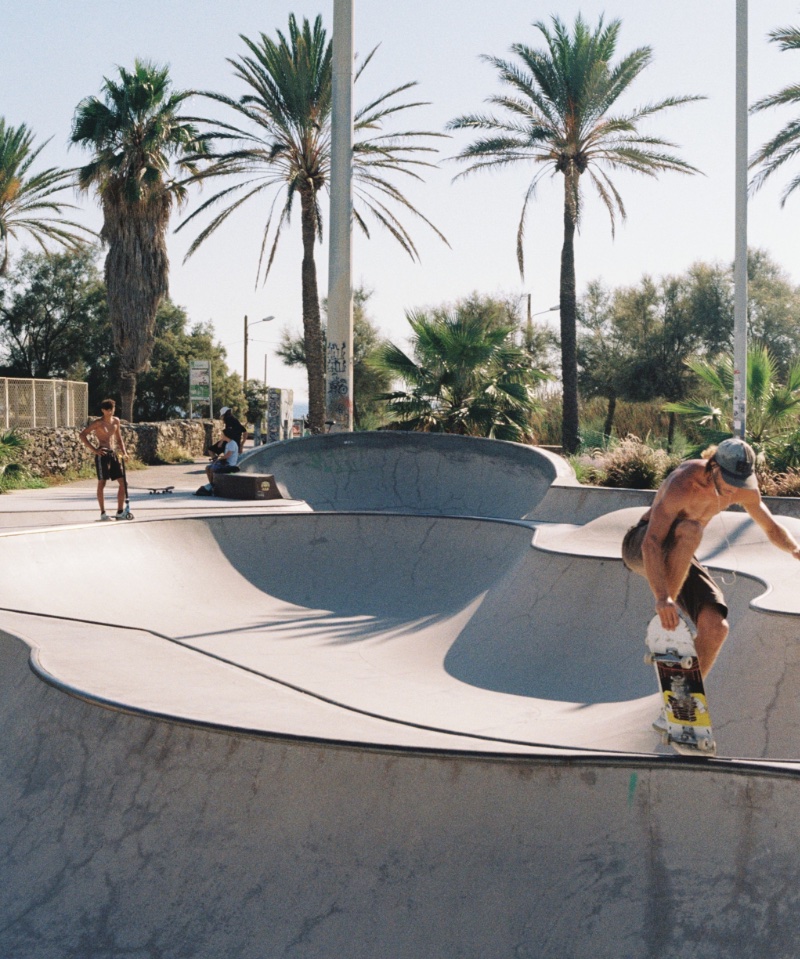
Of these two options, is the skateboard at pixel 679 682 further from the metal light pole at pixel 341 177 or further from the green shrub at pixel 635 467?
the metal light pole at pixel 341 177

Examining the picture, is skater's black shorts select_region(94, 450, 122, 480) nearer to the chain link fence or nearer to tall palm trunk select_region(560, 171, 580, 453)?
the chain link fence

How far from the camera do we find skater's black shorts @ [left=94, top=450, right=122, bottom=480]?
10.7 m

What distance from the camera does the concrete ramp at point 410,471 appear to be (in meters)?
14.5

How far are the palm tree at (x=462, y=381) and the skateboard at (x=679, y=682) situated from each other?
14.5m

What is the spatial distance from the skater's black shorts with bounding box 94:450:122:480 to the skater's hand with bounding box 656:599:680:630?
810 cm

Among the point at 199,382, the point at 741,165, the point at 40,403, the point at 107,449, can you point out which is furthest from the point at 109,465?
the point at 199,382

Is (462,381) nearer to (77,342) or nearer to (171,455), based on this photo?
(171,455)

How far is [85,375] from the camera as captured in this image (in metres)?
44.3

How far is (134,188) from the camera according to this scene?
27078 millimetres

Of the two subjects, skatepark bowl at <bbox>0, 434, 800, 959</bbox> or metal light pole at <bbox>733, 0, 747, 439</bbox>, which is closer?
skatepark bowl at <bbox>0, 434, 800, 959</bbox>

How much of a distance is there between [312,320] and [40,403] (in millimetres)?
6633

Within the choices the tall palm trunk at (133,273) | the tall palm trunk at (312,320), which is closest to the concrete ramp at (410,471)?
the tall palm trunk at (312,320)

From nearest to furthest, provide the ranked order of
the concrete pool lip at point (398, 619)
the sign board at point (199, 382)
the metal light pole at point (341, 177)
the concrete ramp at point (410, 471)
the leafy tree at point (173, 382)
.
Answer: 1. the concrete pool lip at point (398, 619)
2. the concrete ramp at point (410, 471)
3. the metal light pole at point (341, 177)
4. the sign board at point (199, 382)
5. the leafy tree at point (173, 382)

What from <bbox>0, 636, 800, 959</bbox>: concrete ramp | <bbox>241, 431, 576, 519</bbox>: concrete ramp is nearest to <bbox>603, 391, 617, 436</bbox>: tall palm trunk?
<bbox>241, 431, 576, 519</bbox>: concrete ramp
